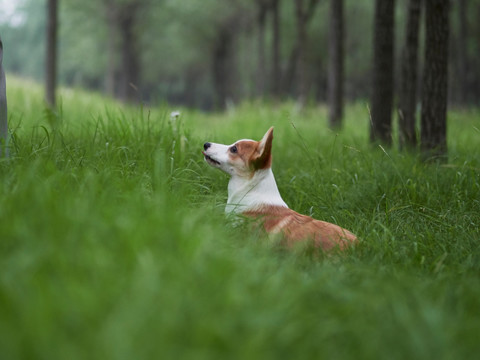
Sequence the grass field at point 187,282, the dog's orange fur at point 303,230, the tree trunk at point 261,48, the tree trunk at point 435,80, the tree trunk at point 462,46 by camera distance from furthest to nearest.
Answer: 1. the tree trunk at point 261,48
2. the tree trunk at point 462,46
3. the tree trunk at point 435,80
4. the dog's orange fur at point 303,230
5. the grass field at point 187,282

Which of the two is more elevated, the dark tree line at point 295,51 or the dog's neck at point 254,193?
the dark tree line at point 295,51

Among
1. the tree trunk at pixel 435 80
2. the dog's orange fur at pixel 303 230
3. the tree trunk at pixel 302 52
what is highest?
the tree trunk at pixel 302 52

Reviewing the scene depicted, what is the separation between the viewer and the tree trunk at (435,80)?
21.0 ft

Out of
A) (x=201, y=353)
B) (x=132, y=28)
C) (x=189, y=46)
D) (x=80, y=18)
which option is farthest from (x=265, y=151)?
(x=189, y=46)

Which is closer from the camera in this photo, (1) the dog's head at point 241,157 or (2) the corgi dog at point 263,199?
(2) the corgi dog at point 263,199

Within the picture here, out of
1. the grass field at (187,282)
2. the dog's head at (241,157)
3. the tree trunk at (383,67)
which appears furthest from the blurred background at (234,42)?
the grass field at (187,282)

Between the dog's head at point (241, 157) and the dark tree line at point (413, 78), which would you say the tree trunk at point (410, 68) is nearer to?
the dark tree line at point (413, 78)

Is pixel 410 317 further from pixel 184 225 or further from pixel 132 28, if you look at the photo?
pixel 132 28

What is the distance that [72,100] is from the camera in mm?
13375

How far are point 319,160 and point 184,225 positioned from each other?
319cm

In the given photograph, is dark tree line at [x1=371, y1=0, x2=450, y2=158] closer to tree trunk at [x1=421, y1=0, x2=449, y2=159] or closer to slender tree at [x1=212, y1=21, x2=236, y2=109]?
tree trunk at [x1=421, y1=0, x2=449, y2=159]

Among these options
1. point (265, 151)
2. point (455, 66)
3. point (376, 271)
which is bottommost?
point (376, 271)

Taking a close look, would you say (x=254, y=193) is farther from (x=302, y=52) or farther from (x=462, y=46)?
(x=462, y=46)

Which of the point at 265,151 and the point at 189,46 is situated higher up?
the point at 189,46
